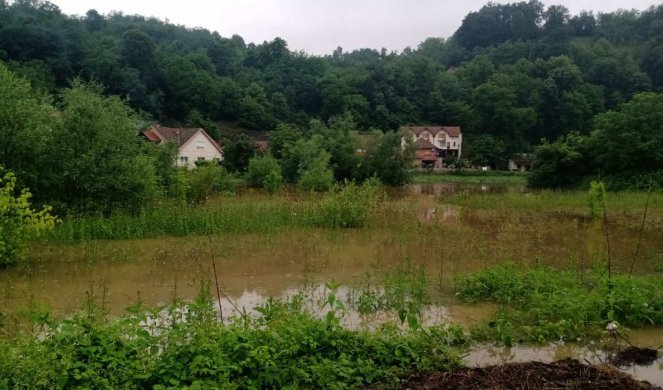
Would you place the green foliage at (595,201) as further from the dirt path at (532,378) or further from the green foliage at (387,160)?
the green foliage at (387,160)

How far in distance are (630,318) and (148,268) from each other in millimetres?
8700

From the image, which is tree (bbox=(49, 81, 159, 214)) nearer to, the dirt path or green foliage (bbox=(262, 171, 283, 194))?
the dirt path

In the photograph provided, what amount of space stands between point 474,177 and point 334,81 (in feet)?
111

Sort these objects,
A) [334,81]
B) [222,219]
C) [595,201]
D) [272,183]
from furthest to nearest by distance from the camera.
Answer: [334,81] → [272,183] → [595,201] → [222,219]

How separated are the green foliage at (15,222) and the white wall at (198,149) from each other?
1369 inches

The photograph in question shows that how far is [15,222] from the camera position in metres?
9.05

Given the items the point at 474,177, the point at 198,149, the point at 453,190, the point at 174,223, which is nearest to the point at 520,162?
the point at 474,177

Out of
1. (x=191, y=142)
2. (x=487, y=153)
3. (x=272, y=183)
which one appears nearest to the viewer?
(x=272, y=183)

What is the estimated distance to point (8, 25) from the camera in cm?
5588

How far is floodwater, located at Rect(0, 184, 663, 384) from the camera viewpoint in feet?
25.3

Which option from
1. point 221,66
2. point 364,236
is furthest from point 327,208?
point 221,66

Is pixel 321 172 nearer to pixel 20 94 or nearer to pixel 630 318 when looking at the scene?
pixel 20 94

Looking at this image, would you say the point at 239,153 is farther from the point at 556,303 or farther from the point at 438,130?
the point at 556,303

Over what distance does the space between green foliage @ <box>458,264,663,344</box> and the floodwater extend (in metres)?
0.27
